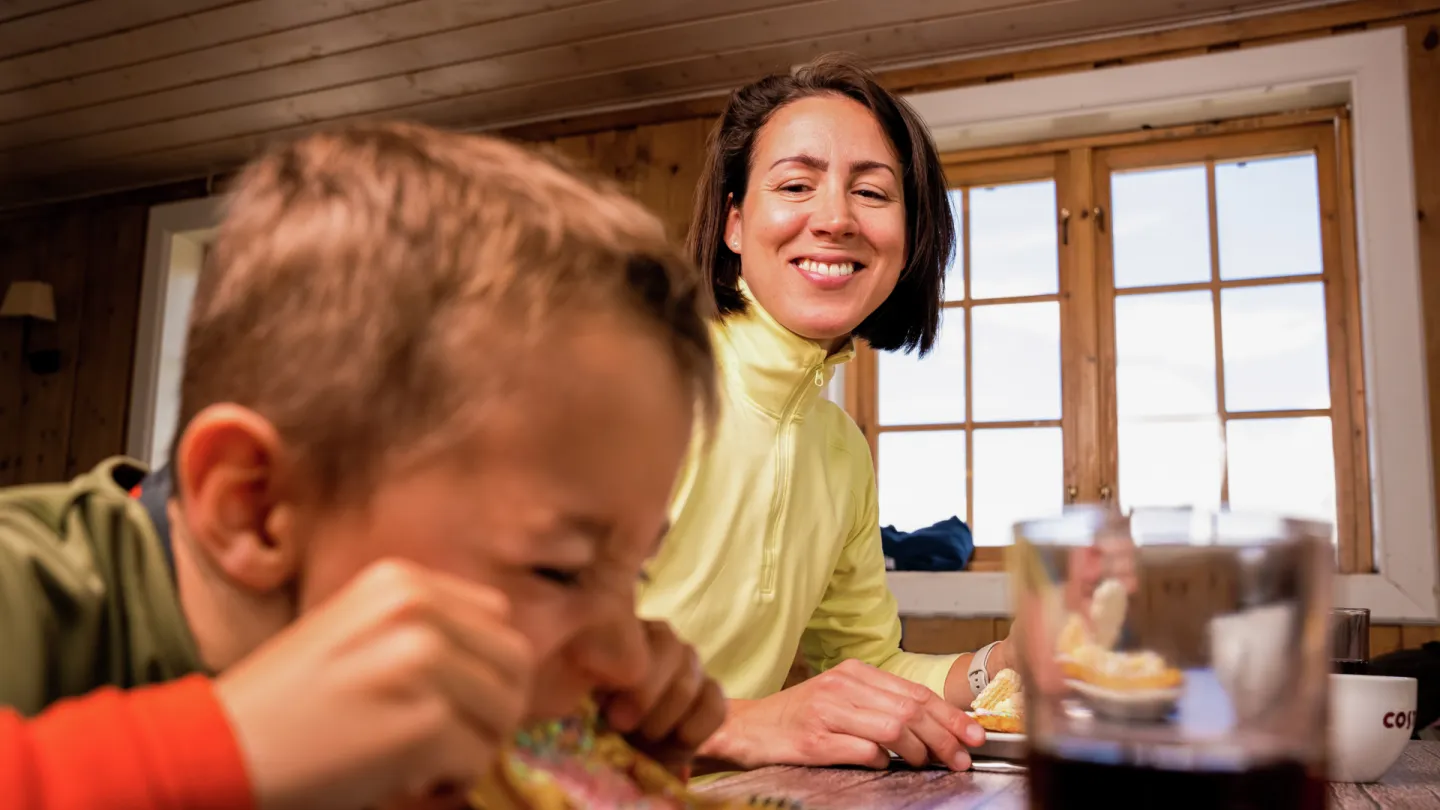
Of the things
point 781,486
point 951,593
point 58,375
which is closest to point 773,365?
point 781,486

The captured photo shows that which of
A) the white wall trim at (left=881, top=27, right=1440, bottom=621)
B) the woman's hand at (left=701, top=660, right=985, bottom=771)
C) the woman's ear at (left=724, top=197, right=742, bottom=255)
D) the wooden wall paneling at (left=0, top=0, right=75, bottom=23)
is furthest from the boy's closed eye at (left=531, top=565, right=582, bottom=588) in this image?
the wooden wall paneling at (left=0, top=0, right=75, bottom=23)

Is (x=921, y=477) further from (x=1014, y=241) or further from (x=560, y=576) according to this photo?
(x=560, y=576)

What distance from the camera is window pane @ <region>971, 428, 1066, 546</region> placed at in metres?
3.21

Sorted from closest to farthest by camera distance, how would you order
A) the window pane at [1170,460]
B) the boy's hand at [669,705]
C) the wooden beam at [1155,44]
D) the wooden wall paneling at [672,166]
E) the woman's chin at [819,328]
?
the boy's hand at [669,705] < the woman's chin at [819,328] < the wooden beam at [1155,44] < the window pane at [1170,460] < the wooden wall paneling at [672,166]

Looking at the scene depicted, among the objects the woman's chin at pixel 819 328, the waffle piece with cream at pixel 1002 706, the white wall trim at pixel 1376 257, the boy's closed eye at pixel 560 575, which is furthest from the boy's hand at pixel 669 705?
the white wall trim at pixel 1376 257

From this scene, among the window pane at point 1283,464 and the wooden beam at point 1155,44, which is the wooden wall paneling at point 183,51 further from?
the window pane at point 1283,464

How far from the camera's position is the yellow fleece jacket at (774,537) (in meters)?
1.29

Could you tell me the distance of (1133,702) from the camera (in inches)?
15.2

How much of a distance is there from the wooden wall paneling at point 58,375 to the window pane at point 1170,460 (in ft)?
14.0

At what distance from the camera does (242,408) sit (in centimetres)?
43

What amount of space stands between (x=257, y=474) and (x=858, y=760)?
0.56 m

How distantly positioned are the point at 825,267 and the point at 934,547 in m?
1.86

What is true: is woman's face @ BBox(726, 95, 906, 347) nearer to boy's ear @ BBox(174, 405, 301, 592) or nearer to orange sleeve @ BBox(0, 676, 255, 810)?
boy's ear @ BBox(174, 405, 301, 592)

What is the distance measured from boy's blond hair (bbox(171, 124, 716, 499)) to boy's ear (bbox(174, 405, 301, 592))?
2 cm
